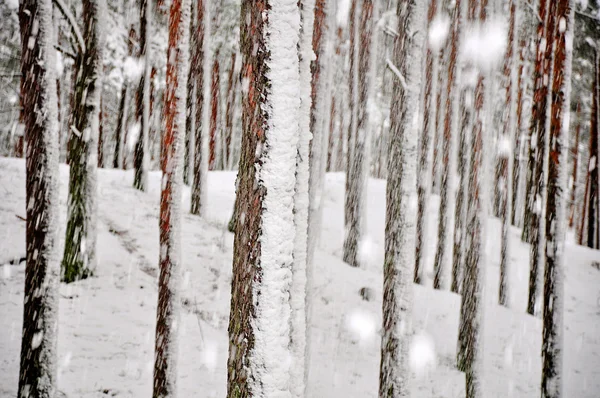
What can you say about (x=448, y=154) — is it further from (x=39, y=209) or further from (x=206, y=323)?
(x=39, y=209)

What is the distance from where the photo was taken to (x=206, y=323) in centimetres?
740

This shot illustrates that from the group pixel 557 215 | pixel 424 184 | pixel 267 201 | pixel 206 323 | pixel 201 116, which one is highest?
pixel 201 116

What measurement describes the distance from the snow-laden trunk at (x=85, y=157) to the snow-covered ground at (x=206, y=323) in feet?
1.78

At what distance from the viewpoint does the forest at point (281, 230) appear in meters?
2.33

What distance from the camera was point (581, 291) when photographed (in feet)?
45.7

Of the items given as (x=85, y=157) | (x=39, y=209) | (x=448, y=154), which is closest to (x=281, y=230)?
(x=39, y=209)

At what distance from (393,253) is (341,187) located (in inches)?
498

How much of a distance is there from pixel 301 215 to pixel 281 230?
1.95ft

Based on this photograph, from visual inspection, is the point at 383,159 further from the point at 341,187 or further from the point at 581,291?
the point at 581,291

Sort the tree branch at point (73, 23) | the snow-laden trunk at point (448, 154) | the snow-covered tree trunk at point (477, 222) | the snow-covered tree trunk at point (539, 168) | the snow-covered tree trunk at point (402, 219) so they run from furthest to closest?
1. the snow-laden trunk at point (448, 154)
2. the snow-covered tree trunk at point (539, 168)
3. the snow-covered tree trunk at point (477, 222)
4. the tree branch at point (73, 23)
5. the snow-covered tree trunk at point (402, 219)

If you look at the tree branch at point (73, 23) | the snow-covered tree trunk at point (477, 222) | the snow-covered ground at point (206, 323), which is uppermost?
the tree branch at point (73, 23)

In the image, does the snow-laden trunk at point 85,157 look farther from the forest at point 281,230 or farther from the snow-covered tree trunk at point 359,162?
the snow-covered tree trunk at point 359,162

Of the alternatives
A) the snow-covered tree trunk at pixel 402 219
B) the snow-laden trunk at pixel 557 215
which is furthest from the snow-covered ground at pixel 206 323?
the snow-covered tree trunk at pixel 402 219

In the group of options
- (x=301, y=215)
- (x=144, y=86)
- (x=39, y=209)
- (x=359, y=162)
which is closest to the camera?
(x=301, y=215)
